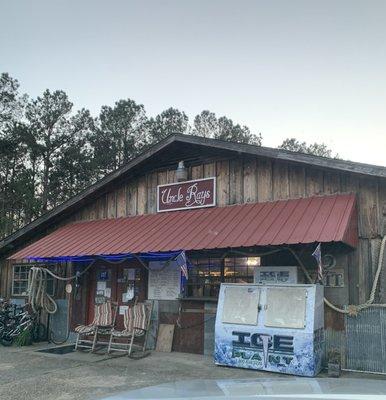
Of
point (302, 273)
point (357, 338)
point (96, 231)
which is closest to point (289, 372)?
point (357, 338)

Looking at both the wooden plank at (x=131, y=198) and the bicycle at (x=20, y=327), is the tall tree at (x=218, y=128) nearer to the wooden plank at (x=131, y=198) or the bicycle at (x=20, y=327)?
the wooden plank at (x=131, y=198)

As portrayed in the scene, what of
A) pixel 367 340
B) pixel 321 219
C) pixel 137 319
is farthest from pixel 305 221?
pixel 137 319

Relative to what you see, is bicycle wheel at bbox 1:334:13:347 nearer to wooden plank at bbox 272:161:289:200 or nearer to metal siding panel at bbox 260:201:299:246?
metal siding panel at bbox 260:201:299:246

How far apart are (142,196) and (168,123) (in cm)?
2320

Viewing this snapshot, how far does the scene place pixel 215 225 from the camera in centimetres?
1052

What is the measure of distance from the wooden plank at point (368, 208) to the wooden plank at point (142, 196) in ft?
19.2

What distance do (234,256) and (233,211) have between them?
1.05 m

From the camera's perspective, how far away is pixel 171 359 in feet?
33.3

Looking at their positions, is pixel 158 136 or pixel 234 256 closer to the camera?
pixel 234 256

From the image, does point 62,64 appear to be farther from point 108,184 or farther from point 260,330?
point 260,330

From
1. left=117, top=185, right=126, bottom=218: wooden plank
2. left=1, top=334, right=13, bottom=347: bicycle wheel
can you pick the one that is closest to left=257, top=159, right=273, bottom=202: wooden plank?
left=117, top=185, right=126, bottom=218: wooden plank

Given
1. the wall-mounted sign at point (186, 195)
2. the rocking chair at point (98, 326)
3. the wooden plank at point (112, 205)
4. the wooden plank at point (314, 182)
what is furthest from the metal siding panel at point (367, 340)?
the wooden plank at point (112, 205)

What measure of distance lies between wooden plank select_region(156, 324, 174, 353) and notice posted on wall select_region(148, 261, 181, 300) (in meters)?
0.71

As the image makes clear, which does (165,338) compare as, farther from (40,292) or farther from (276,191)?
(276,191)
